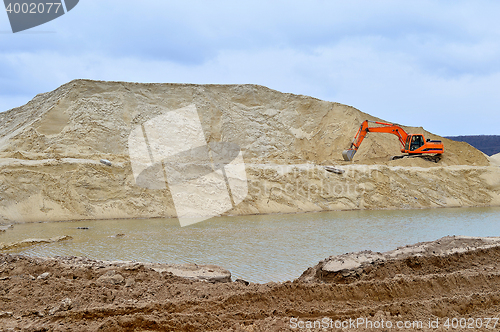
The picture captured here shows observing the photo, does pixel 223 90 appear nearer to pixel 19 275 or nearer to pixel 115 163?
pixel 115 163

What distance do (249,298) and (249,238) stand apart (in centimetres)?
556

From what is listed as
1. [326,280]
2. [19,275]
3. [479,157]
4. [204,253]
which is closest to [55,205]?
[204,253]

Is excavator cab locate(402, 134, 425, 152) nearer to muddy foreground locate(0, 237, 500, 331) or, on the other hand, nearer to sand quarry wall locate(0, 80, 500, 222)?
sand quarry wall locate(0, 80, 500, 222)

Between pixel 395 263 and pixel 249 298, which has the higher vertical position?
pixel 249 298

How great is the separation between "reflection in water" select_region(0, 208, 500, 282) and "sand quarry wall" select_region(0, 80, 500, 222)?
5.89 ft

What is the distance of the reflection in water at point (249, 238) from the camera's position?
23.4 ft

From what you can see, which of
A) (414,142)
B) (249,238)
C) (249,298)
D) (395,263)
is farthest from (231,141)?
(249,298)

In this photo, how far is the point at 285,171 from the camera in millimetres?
18312

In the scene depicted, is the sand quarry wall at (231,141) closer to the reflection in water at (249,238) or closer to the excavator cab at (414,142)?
the excavator cab at (414,142)

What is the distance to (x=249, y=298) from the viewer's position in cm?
404

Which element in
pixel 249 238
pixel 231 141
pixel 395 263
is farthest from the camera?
pixel 231 141

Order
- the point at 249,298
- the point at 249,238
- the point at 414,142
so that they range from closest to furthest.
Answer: the point at 249,298 < the point at 249,238 < the point at 414,142

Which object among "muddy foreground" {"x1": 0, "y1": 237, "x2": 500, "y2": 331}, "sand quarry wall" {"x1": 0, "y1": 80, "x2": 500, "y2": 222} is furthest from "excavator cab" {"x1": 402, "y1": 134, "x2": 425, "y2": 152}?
"muddy foreground" {"x1": 0, "y1": 237, "x2": 500, "y2": 331}

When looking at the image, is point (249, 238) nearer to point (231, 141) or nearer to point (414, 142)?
point (231, 141)
